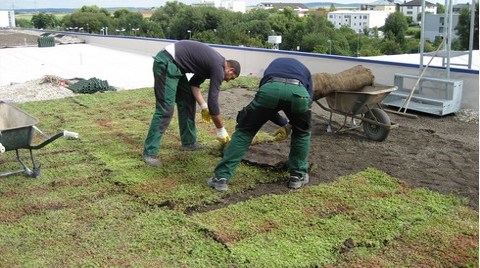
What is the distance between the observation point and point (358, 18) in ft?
309

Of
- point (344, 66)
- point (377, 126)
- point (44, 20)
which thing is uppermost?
point (44, 20)

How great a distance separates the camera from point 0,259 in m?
3.27

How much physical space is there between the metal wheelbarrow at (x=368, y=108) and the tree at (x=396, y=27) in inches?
2653

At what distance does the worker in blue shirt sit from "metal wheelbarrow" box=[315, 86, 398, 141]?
5.87 ft

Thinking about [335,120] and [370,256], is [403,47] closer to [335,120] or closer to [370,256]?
[335,120]

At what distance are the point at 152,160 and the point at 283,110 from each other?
61.6 inches

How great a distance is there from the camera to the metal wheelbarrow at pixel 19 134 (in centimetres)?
443

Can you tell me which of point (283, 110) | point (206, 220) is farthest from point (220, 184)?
point (283, 110)

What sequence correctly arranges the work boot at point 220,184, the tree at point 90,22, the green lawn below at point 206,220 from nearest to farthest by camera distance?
the green lawn below at point 206,220, the work boot at point 220,184, the tree at point 90,22

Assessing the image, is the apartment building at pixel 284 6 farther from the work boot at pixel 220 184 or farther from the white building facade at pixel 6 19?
the work boot at pixel 220 184

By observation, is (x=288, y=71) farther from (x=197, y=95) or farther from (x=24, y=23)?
(x=24, y=23)

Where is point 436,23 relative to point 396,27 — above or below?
above

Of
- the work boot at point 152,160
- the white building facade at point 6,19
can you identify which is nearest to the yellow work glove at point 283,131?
the work boot at point 152,160

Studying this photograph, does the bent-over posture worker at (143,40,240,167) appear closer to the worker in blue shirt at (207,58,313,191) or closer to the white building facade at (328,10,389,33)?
the worker in blue shirt at (207,58,313,191)
